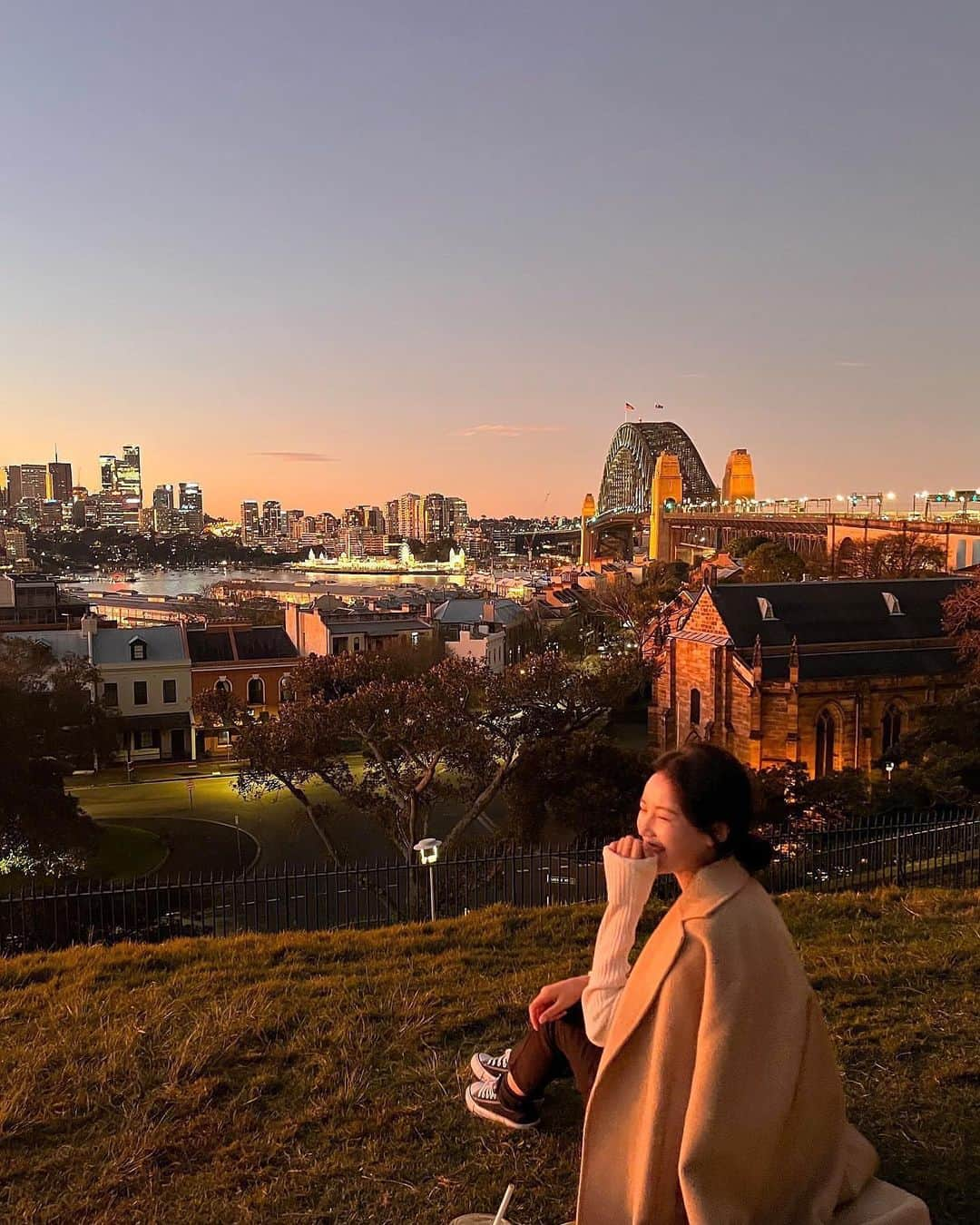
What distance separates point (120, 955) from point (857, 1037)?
5.53 m

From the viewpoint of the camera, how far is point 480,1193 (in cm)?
406

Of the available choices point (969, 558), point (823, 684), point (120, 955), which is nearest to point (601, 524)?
point (969, 558)

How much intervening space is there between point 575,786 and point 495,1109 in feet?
53.5

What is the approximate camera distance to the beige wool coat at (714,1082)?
2861mm

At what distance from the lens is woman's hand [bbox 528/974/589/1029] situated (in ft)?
12.8

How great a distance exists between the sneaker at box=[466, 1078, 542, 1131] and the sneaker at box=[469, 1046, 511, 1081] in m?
0.03

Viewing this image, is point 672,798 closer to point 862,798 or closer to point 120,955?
point 120,955

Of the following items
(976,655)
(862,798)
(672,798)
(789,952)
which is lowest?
(862,798)

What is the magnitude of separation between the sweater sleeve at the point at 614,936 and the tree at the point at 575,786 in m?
16.5

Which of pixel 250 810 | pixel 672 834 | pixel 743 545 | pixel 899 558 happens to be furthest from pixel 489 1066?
pixel 743 545

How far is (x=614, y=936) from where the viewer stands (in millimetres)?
3500

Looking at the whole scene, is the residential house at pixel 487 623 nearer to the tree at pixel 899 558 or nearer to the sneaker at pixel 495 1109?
the tree at pixel 899 558

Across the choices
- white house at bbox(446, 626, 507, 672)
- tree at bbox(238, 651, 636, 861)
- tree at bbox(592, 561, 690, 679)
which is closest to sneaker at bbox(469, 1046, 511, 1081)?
tree at bbox(238, 651, 636, 861)

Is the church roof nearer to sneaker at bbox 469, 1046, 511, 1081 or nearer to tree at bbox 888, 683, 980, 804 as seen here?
tree at bbox 888, 683, 980, 804
